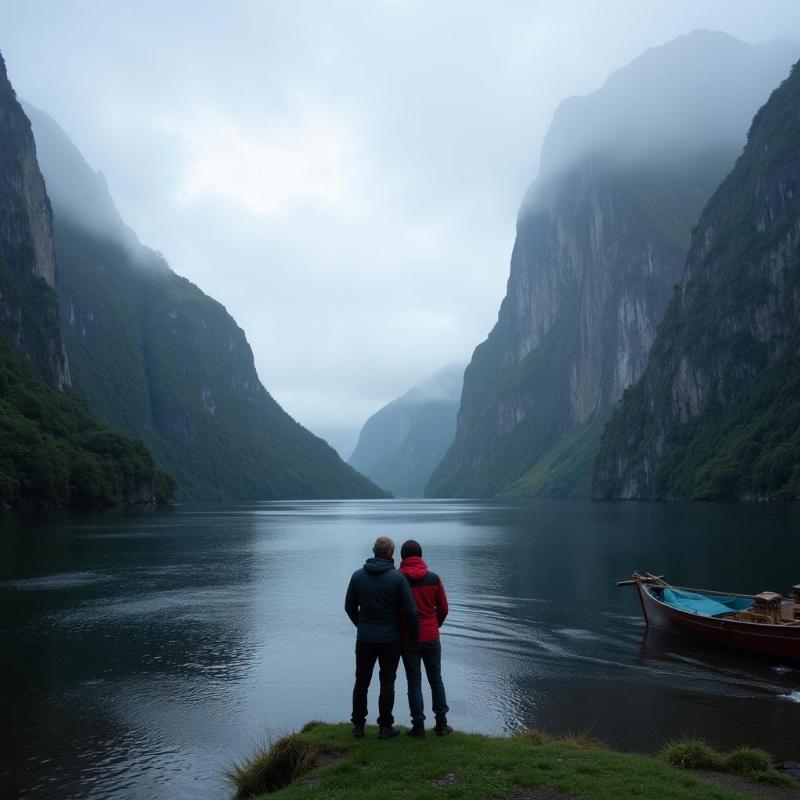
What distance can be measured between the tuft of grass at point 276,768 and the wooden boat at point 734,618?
1641 cm

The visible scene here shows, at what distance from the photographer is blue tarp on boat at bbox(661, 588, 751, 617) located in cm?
2753

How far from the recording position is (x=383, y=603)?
12.6 meters

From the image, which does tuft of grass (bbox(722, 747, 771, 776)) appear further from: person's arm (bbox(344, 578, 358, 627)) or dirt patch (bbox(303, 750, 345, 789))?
person's arm (bbox(344, 578, 358, 627))

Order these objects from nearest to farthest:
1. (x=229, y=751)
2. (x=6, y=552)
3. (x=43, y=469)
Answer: (x=229, y=751), (x=6, y=552), (x=43, y=469)

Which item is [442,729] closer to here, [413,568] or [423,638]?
[423,638]

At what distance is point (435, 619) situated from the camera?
13.0 metres

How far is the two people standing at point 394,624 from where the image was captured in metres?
12.5

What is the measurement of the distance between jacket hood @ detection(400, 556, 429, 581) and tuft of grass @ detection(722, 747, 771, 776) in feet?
19.7

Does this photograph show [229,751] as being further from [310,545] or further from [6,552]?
[310,545]

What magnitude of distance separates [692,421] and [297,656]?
185967 millimetres

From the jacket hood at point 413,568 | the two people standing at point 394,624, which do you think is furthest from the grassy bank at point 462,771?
the jacket hood at point 413,568

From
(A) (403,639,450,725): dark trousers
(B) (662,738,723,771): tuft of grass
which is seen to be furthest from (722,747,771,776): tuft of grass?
(A) (403,639,450,725): dark trousers

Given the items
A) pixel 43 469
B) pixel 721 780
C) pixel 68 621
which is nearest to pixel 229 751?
pixel 721 780

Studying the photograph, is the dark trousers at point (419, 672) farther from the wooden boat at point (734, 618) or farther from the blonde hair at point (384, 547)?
the wooden boat at point (734, 618)
